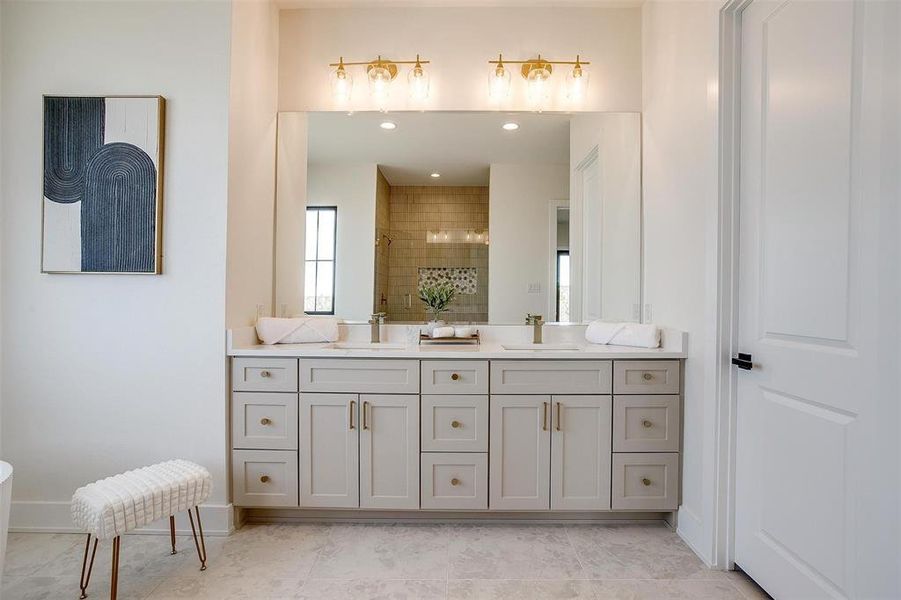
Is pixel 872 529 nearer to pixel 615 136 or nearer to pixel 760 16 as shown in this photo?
pixel 760 16

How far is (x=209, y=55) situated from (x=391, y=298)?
150 centimetres

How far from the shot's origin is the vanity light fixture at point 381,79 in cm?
263

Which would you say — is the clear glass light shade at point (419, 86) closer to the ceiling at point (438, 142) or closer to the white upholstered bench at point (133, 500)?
the ceiling at point (438, 142)

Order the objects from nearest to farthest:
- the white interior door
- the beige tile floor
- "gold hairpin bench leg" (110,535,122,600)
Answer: the white interior door, "gold hairpin bench leg" (110,535,122,600), the beige tile floor

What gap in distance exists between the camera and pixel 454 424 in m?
2.16

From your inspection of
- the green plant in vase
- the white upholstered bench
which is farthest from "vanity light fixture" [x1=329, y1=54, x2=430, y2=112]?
the white upholstered bench

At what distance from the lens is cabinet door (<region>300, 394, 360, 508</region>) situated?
2.16m

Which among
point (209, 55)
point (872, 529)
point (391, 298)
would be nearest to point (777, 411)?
point (872, 529)

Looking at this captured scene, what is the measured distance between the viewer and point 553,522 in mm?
2250

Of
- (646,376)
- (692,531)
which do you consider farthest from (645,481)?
(646,376)

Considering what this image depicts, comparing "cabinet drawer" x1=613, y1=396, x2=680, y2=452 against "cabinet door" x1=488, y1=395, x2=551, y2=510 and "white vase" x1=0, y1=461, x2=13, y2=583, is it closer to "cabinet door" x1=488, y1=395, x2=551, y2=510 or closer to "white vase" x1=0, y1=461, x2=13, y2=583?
"cabinet door" x1=488, y1=395, x2=551, y2=510

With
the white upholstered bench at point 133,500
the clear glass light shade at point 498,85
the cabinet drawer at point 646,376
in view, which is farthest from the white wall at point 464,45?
the white upholstered bench at point 133,500

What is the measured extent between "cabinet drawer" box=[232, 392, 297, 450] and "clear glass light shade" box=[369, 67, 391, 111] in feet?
5.69

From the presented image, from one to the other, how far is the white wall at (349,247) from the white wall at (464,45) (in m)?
0.43
